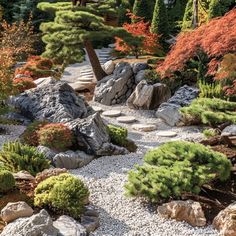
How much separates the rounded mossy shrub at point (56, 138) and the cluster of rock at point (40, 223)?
2748 millimetres

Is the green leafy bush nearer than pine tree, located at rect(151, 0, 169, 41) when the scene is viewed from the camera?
Yes

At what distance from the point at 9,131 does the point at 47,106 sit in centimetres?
122

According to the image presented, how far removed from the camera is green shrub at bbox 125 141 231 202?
802 centimetres

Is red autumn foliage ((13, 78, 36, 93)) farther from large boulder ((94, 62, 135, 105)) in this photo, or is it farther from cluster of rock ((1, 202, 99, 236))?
cluster of rock ((1, 202, 99, 236))

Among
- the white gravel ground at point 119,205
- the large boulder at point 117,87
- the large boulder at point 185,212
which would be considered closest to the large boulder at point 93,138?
the white gravel ground at point 119,205

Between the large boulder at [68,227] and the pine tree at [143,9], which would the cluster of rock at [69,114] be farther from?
the pine tree at [143,9]

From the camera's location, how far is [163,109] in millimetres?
14070

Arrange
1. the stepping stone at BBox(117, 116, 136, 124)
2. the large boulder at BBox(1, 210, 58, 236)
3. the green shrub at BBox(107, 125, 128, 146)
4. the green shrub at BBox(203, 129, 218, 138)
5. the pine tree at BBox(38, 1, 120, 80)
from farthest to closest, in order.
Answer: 1. the pine tree at BBox(38, 1, 120, 80)
2. the stepping stone at BBox(117, 116, 136, 124)
3. the green shrub at BBox(203, 129, 218, 138)
4. the green shrub at BBox(107, 125, 128, 146)
5. the large boulder at BBox(1, 210, 58, 236)

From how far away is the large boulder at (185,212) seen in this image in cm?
762

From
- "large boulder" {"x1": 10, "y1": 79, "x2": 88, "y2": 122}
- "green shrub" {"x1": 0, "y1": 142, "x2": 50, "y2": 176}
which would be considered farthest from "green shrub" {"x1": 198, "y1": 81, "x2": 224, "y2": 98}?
"green shrub" {"x1": 0, "y1": 142, "x2": 50, "y2": 176}

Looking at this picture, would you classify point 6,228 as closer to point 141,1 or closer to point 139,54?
point 139,54

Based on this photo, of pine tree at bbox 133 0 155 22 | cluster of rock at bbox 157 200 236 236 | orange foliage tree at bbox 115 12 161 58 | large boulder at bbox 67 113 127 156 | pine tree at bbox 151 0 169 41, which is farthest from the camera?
pine tree at bbox 133 0 155 22

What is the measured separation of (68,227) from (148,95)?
330 inches

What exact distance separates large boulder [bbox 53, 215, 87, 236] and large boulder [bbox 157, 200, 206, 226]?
1.55 metres
